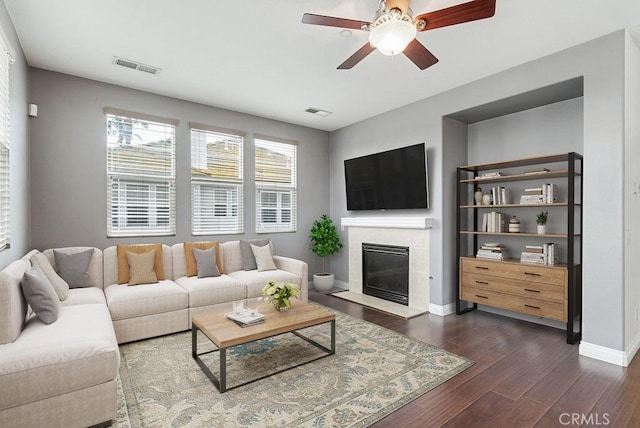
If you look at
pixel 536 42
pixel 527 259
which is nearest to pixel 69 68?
pixel 536 42

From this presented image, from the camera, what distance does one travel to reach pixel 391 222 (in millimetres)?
4863

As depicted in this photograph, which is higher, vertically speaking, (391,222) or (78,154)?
(78,154)

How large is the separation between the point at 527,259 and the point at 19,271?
4750 millimetres

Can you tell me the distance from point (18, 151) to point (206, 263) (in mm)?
2161

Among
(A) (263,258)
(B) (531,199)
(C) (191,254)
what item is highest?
(B) (531,199)

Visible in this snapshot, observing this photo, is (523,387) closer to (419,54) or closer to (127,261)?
(419,54)

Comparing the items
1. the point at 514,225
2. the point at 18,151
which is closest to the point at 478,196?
the point at 514,225

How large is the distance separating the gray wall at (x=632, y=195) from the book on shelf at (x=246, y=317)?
3198mm

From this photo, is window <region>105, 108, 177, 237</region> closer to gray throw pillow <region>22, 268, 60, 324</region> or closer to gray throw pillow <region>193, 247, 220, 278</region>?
gray throw pillow <region>193, 247, 220, 278</region>

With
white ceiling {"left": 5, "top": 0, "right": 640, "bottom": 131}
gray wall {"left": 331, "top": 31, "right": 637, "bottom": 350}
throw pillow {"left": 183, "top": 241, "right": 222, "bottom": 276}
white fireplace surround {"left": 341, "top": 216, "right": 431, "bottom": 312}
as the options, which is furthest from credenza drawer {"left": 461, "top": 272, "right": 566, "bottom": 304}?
throw pillow {"left": 183, "top": 241, "right": 222, "bottom": 276}

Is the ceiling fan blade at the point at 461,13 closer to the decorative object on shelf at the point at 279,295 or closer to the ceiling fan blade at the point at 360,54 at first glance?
the ceiling fan blade at the point at 360,54

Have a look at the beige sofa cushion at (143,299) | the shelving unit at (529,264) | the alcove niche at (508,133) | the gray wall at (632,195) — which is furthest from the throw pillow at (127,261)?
the gray wall at (632,195)

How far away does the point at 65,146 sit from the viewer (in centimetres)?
380

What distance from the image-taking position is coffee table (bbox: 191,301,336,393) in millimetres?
2393
